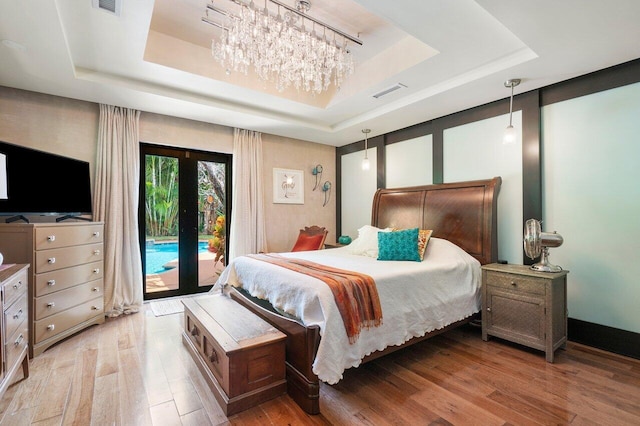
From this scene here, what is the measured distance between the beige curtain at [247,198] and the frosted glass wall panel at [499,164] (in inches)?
113

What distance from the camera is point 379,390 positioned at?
2049mm

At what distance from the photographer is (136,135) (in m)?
3.76

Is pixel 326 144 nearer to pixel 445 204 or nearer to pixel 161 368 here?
pixel 445 204

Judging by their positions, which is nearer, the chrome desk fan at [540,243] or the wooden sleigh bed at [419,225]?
the wooden sleigh bed at [419,225]

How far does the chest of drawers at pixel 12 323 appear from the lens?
5.56 ft

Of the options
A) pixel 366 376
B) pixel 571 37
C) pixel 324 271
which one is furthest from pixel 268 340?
pixel 571 37

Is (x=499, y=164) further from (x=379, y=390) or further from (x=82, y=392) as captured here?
(x=82, y=392)

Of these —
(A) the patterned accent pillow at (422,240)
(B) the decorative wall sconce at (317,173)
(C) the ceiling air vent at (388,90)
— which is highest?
(C) the ceiling air vent at (388,90)

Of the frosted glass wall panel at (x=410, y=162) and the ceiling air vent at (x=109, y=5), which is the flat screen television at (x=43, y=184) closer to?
the ceiling air vent at (x=109, y=5)

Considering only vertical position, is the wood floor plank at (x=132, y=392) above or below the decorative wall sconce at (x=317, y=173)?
below

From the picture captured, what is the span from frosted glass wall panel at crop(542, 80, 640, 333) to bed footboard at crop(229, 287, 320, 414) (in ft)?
8.79

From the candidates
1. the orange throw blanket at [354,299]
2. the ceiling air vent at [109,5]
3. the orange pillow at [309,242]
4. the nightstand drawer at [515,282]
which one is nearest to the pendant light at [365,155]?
the orange pillow at [309,242]

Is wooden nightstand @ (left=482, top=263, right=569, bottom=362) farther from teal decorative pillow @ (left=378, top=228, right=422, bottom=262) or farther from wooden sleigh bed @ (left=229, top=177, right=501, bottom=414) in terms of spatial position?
teal decorative pillow @ (left=378, top=228, right=422, bottom=262)

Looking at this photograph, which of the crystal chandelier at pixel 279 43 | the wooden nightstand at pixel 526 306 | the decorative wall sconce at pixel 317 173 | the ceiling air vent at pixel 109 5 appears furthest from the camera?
the decorative wall sconce at pixel 317 173
